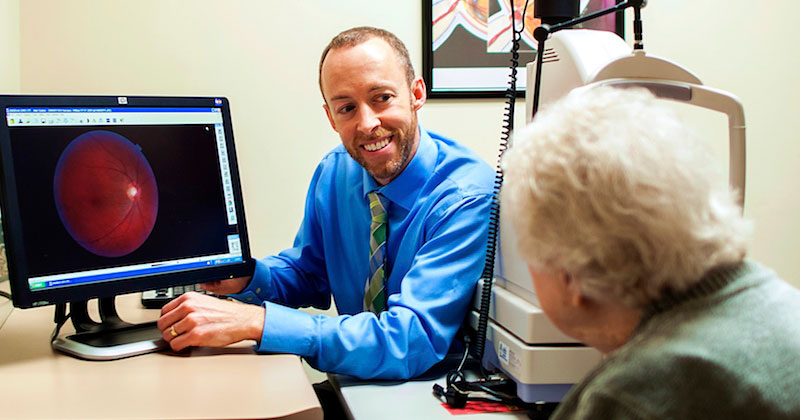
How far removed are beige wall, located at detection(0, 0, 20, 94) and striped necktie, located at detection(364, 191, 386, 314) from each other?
104 cm

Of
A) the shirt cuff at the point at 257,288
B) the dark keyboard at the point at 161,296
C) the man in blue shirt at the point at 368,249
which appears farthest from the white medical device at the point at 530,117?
the dark keyboard at the point at 161,296

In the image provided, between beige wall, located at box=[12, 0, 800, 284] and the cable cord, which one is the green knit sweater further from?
beige wall, located at box=[12, 0, 800, 284]

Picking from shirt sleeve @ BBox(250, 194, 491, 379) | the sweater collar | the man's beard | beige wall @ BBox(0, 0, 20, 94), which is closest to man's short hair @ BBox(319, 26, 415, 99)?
the man's beard

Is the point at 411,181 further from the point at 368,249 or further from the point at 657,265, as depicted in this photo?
the point at 657,265

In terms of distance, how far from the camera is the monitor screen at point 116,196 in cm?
124

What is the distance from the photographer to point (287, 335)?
4.34 ft

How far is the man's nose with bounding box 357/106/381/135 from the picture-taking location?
1633 millimetres

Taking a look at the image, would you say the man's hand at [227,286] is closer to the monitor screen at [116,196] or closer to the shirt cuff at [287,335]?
the monitor screen at [116,196]

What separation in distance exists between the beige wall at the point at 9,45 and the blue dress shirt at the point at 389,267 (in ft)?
2.84

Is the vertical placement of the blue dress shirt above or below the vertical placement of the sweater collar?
below

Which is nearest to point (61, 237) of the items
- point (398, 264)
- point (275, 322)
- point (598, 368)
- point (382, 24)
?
point (275, 322)

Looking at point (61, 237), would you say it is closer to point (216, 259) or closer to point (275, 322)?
point (216, 259)

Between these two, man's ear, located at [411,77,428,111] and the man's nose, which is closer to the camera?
the man's nose

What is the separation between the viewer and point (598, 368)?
71 centimetres
